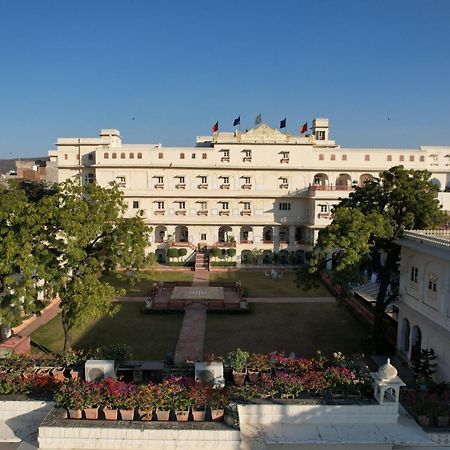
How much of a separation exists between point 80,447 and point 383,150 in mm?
37190

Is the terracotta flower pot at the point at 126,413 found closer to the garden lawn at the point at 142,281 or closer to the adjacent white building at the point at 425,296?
the adjacent white building at the point at 425,296

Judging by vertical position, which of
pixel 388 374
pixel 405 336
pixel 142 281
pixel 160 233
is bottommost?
pixel 142 281

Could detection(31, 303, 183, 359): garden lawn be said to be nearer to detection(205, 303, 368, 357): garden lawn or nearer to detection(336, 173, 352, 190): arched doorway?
detection(205, 303, 368, 357): garden lawn

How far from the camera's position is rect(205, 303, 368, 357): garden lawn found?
20.0 m

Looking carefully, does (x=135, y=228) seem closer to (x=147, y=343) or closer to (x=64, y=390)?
(x=147, y=343)

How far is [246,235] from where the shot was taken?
43125 mm

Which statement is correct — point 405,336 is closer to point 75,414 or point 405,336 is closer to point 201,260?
point 75,414

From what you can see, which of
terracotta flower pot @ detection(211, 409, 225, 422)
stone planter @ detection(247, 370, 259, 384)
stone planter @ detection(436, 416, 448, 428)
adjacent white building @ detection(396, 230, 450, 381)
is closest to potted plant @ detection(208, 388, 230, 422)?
terracotta flower pot @ detection(211, 409, 225, 422)

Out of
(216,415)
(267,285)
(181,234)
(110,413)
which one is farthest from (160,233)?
(216,415)

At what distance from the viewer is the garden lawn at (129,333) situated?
66.1ft

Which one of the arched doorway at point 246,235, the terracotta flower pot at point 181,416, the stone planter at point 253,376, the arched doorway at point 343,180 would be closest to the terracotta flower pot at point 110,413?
the terracotta flower pot at point 181,416

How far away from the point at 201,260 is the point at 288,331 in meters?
18.3

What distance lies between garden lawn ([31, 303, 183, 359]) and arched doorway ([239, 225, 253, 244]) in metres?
17.4

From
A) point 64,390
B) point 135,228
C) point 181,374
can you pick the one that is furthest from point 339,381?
point 135,228
